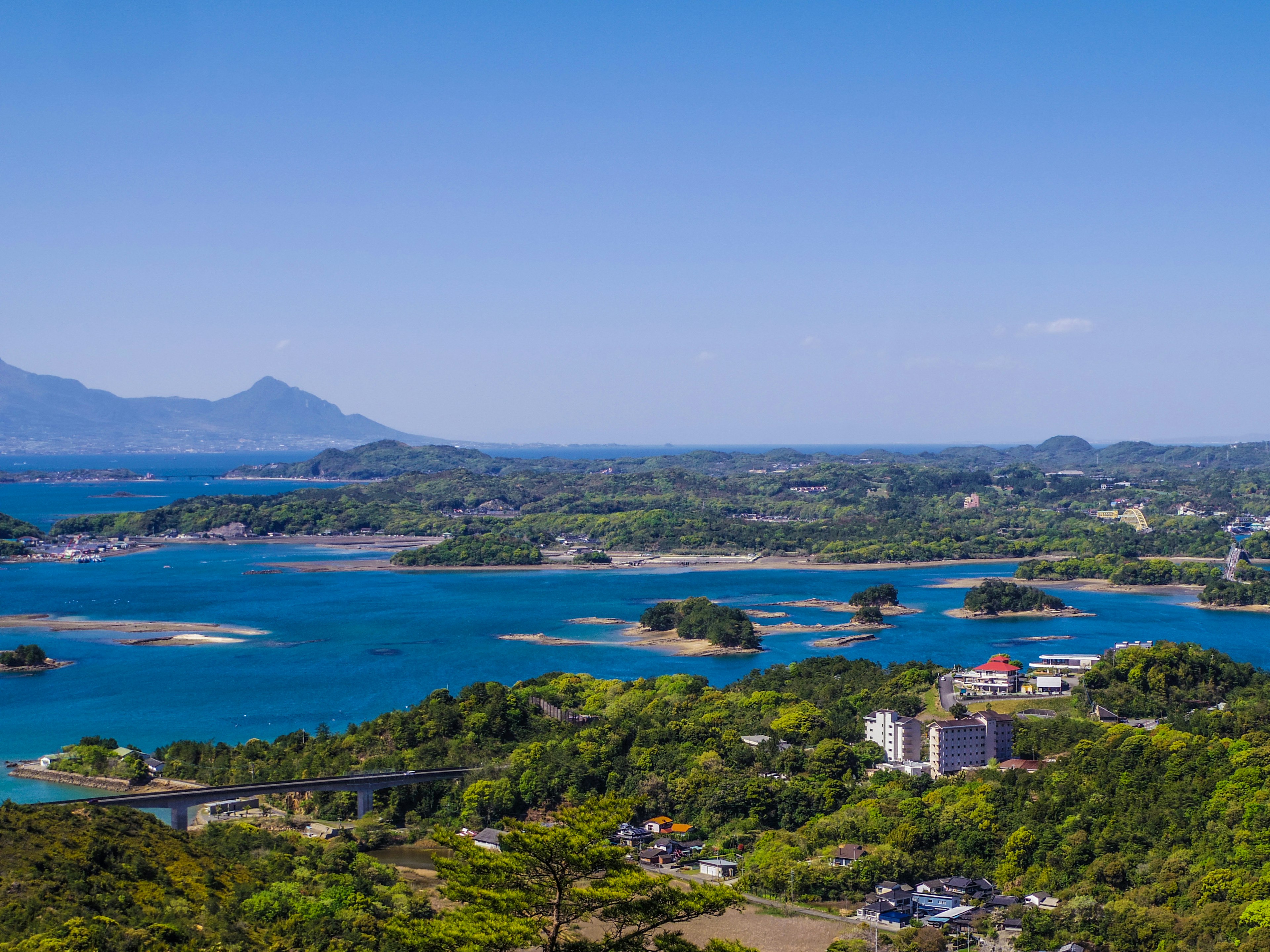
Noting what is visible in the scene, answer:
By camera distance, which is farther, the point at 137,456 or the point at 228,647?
the point at 137,456

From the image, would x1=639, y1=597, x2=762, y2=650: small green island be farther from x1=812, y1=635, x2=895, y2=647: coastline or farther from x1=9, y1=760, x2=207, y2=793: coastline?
x1=9, y1=760, x2=207, y2=793: coastline

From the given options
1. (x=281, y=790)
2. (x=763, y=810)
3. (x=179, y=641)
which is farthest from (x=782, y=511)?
(x=281, y=790)

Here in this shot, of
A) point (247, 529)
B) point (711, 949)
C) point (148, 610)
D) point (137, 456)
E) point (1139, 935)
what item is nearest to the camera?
point (711, 949)

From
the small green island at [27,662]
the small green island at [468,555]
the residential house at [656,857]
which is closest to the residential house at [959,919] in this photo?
the residential house at [656,857]

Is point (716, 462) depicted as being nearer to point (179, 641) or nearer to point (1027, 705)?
point (179, 641)

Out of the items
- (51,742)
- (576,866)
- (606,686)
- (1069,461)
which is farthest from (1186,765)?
(1069,461)

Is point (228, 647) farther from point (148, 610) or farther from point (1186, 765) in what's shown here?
point (1186, 765)

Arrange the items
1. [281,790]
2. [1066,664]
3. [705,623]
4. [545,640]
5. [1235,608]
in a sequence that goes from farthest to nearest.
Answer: [1235,608] < [705,623] < [545,640] < [1066,664] < [281,790]
